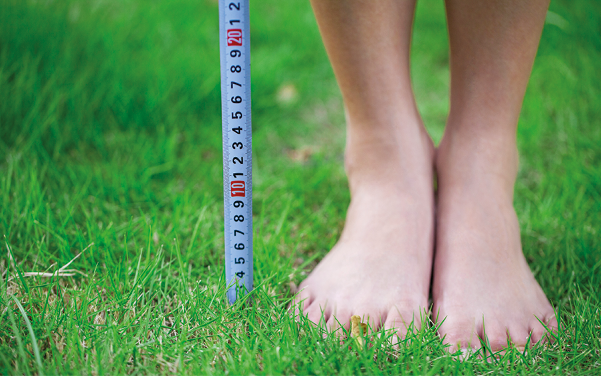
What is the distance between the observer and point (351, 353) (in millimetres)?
756

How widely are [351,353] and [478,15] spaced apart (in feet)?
2.60

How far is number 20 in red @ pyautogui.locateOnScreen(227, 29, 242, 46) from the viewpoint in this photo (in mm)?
697

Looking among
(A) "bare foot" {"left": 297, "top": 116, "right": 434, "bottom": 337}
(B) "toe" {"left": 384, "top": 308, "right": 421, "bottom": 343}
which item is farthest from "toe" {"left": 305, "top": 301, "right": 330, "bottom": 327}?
(B) "toe" {"left": 384, "top": 308, "right": 421, "bottom": 343}

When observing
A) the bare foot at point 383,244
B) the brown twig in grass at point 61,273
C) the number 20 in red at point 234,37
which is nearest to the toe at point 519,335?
the bare foot at point 383,244

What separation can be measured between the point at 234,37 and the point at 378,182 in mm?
549

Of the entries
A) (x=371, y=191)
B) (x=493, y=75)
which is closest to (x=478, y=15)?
(x=493, y=75)

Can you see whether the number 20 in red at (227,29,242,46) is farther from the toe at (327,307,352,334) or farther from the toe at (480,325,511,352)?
the toe at (480,325,511,352)

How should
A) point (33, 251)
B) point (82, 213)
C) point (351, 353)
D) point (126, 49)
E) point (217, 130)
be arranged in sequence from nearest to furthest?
point (351, 353) → point (33, 251) → point (82, 213) → point (217, 130) → point (126, 49)

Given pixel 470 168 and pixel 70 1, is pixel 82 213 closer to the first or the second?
pixel 470 168

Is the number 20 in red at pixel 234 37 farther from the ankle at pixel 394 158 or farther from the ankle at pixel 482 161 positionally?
the ankle at pixel 482 161

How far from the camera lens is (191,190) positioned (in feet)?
4.61

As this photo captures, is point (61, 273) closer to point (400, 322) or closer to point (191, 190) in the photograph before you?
point (191, 190)

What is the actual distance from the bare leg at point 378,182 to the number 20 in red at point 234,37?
0.94ft

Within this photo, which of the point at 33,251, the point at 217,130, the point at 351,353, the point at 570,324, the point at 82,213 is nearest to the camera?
the point at 351,353
